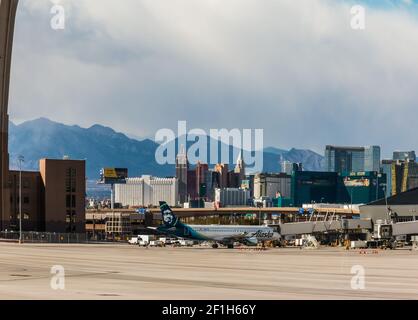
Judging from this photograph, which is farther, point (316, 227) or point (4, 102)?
point (4, 102)

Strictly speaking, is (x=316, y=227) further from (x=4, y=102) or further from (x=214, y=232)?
(x=4, y=102)

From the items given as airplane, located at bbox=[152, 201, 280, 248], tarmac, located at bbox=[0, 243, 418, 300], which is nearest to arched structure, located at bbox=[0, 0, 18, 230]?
airplane, located at bbox=[152, 201, 280, 248]

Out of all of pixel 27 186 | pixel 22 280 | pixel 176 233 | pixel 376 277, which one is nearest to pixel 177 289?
pixel 22 280

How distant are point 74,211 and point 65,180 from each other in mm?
8824

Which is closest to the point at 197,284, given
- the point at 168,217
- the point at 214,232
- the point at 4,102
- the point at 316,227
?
the point at 214,232

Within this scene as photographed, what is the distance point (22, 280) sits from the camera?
160ft

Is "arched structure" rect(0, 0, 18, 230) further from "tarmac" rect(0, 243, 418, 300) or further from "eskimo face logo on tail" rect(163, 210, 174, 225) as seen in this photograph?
"tarmac" rect(0, 243, 418, 300)

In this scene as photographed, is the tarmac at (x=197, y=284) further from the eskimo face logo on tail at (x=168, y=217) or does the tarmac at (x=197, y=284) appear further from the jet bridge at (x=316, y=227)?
the jet bridge at (x=316, y=227)

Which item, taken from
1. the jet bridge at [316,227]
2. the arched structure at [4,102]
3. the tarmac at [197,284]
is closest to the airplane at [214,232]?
the jet bridge at [316,227]

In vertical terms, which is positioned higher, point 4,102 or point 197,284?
point 4,102
